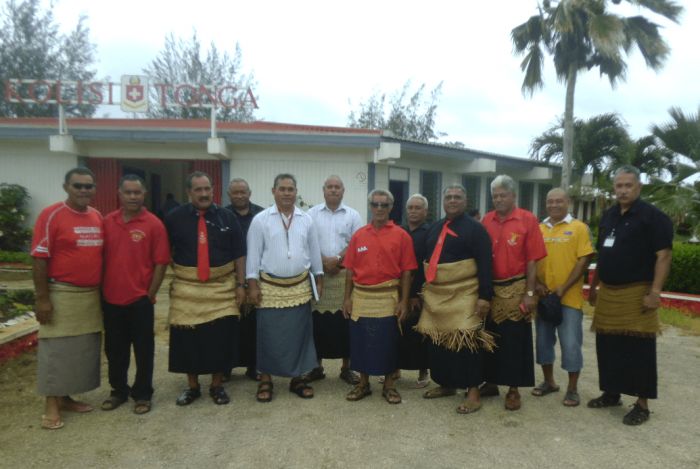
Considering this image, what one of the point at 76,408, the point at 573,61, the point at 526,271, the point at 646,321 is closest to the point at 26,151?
the point at 76,408

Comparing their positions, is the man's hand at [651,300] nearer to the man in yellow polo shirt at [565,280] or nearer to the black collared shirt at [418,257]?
the man in yellow polo shirt at [565,280]

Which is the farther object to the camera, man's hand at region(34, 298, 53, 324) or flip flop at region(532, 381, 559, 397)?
flip flop at region(532, 381, 559, 397)

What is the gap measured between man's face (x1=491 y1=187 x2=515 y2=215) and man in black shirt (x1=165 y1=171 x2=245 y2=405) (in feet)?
6.48

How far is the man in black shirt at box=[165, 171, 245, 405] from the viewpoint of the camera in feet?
12.8

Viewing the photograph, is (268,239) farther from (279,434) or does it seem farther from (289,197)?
(279,434)

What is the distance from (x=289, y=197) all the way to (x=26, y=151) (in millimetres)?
10394

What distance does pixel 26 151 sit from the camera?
38.5ft

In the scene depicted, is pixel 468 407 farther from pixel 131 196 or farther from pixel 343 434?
pixel 131 196

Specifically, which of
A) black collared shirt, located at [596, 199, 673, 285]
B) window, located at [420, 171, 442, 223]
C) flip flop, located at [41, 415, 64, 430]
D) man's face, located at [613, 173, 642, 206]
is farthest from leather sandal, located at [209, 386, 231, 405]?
window, located at [420, 171, 442, 223]

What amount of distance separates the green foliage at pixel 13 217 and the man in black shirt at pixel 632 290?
11797 mm

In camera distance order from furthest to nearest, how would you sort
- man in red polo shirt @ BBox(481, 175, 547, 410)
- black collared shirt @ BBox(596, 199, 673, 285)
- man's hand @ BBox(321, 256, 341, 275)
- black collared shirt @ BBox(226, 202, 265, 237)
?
black collared shirt @ BBox(226, 202, 265, 237), man's hand @ BBox(321, 256, 341, 275), man in red polo shirt @ BBox(481, 175, 547, 410), black collared shirt @ BBox(596, 199, 673, 285)

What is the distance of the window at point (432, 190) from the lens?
1281cm

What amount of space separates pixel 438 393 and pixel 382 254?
1.22 meters

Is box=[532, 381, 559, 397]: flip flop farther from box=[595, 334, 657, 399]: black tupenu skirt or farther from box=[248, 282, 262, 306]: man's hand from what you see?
box=[248, 282, 262, 306]: man's hand
